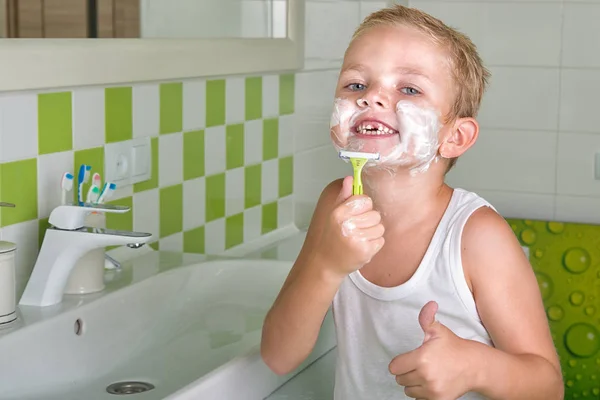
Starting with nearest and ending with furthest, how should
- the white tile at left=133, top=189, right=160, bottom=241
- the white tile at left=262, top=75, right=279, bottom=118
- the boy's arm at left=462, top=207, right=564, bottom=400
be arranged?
the boy's arm at left=462, top=207, right=564, bottom=400 → the white tile at left=133, top=189, right=160, bottom=241 → the white tile at left=262, top=75, right=279, bottom=118

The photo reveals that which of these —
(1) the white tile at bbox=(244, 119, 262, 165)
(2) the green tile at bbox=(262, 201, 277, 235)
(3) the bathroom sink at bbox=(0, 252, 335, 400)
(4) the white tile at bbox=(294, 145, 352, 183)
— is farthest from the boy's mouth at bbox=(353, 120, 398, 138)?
(4) the white tile at bbox=(294, 145, 352, 183)

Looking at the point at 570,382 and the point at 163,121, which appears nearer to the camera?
the point at 163,121

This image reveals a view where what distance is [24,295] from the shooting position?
4.99ft

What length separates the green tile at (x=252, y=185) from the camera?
2312 millimetres

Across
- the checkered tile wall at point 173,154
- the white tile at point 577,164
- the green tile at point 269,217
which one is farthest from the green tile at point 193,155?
the white tile at point 577,164

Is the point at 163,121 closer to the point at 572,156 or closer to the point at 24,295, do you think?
the point at 24,295

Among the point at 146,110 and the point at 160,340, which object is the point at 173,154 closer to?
the point at 146,110

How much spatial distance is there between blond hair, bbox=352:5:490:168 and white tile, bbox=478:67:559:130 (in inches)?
60.3

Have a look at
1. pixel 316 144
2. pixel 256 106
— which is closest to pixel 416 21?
pixel 256 106

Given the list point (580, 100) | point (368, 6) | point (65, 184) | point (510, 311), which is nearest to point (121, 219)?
point (65, 184)

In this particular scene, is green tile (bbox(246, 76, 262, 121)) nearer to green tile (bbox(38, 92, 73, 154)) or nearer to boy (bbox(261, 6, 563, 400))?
green tile (bbox(38, 92, 73, 154))

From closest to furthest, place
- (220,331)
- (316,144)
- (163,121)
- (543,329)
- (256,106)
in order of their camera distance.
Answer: (543,329)
(220,331)
(163,121)
(256,106)
(316,144)

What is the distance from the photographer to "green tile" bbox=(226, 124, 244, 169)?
2221mm

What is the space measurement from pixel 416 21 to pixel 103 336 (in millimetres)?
704
